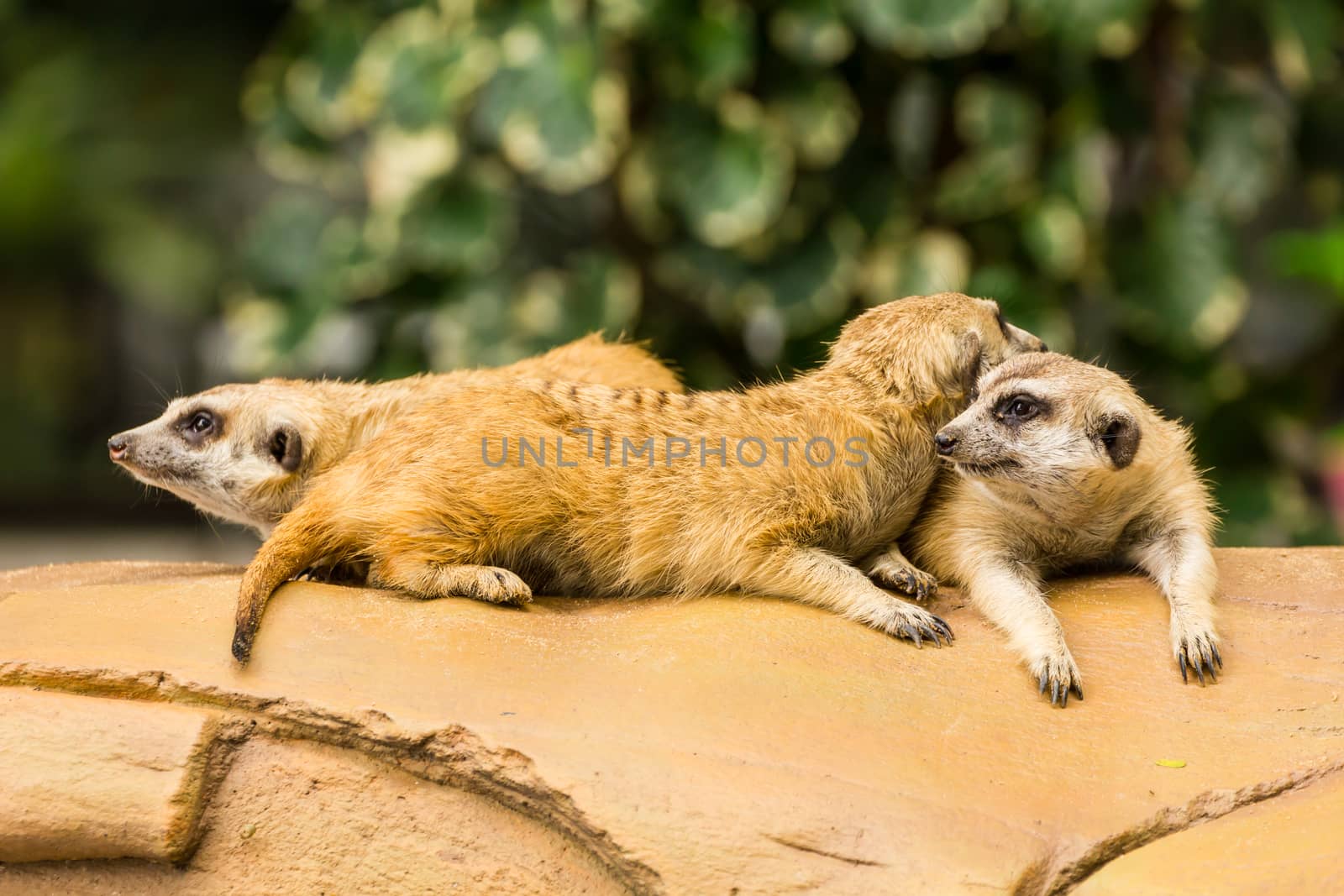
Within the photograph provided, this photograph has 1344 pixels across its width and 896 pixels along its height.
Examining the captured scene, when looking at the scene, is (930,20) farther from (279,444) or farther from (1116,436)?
(279,444)

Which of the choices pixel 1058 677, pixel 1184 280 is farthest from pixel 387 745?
pixel 1184 280

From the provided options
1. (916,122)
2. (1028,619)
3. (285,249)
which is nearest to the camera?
(1028,619)

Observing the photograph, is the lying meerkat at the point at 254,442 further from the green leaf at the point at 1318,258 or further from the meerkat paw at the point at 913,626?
the green leaf at the point at 1318,258

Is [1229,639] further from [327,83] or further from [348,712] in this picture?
[327,83]

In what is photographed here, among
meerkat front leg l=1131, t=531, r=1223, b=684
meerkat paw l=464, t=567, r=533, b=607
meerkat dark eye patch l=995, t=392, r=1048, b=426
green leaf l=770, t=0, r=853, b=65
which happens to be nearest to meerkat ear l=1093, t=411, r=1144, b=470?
meerkat dark eye patch l=995, t=392, r=1048, b=426

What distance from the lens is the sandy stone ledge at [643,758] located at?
167cm

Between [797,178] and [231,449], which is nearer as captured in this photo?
Result: [231,449]

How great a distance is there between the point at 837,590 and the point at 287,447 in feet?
3.77

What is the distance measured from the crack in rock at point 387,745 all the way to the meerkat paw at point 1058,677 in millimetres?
689

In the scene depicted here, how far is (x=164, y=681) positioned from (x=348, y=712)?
307mm

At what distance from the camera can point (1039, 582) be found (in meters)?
2.30

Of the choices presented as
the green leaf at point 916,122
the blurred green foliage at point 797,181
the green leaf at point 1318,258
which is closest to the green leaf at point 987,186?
the blurred green foliage at point 797,181

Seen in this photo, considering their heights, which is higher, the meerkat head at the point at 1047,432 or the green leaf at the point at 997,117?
the green leaf at the point at 997,117

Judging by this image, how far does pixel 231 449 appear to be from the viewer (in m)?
2.57
